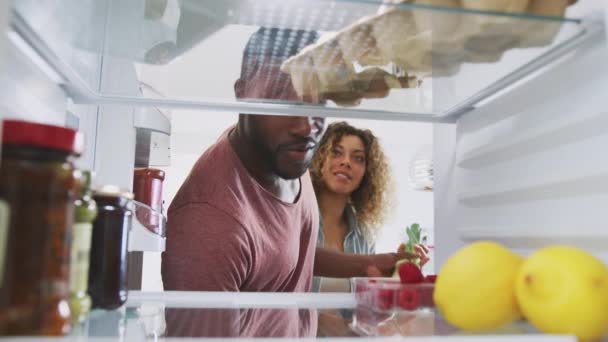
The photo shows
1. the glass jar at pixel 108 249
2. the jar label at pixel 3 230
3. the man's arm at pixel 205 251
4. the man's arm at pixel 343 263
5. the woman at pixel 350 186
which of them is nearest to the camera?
the jar label at pixel 3 230

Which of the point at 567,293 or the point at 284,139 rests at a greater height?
the point at 284,139

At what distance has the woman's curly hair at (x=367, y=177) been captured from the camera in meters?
2.72

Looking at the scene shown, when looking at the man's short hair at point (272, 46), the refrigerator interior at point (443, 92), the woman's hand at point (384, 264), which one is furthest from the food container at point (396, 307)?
the woman's hand at point (384, 264)

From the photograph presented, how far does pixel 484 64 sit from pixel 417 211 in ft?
10.9

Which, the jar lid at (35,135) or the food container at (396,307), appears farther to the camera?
the food container at (396,307)

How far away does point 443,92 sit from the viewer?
1.03m

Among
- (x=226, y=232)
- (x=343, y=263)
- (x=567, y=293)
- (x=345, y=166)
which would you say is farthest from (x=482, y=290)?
(x=345, y=166)

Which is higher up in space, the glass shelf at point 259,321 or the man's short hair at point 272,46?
the man's short hair at point 272,46

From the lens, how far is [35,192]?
0.46m

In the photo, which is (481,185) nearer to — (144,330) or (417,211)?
(144,330)

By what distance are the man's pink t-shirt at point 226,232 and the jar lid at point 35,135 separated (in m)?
1.06

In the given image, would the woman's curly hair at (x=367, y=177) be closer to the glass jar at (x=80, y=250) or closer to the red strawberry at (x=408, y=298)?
the red strawberry at (x=408, y=298)

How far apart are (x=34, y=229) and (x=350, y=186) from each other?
2291mm

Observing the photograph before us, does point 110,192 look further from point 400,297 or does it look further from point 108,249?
point 400,297
